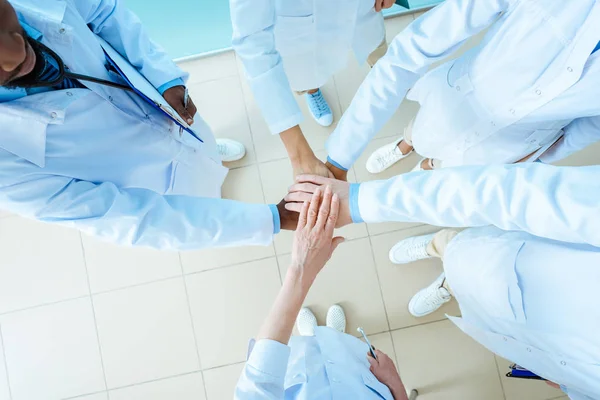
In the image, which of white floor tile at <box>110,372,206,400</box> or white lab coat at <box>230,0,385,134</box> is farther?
white floor tile at <box>110,372,206,400</box>

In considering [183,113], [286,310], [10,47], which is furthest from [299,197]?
[10,47]

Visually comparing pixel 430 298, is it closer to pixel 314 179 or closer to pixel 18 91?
pixel 314 179

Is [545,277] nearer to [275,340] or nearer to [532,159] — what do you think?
[532,159]

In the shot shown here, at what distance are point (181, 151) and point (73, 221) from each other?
1.56ft

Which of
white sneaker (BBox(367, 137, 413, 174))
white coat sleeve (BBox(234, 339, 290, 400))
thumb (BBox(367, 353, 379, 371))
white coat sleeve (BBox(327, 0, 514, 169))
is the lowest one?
thumb (BBox(367, 353, 379, 371))

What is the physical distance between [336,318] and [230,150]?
40.0 inches

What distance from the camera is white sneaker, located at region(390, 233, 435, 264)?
197 centimetres

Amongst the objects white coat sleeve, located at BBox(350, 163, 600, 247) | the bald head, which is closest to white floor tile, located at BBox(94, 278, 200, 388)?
white coat sleeve, located at BBox(350, 163, 600, 247)

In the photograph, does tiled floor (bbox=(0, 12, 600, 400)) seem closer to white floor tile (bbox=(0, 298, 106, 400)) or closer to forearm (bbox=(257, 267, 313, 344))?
white floor tile (bbox=(0, 298, 106, 400))

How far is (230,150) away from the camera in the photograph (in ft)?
7.11

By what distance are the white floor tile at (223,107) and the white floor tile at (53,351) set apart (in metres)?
1.17

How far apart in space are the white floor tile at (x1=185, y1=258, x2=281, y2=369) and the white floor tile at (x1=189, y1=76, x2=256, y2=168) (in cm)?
73

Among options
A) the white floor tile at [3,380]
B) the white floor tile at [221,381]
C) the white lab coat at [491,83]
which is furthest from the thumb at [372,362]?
the white floor tile at [3,380]

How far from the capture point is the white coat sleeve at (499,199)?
36.2 inches
